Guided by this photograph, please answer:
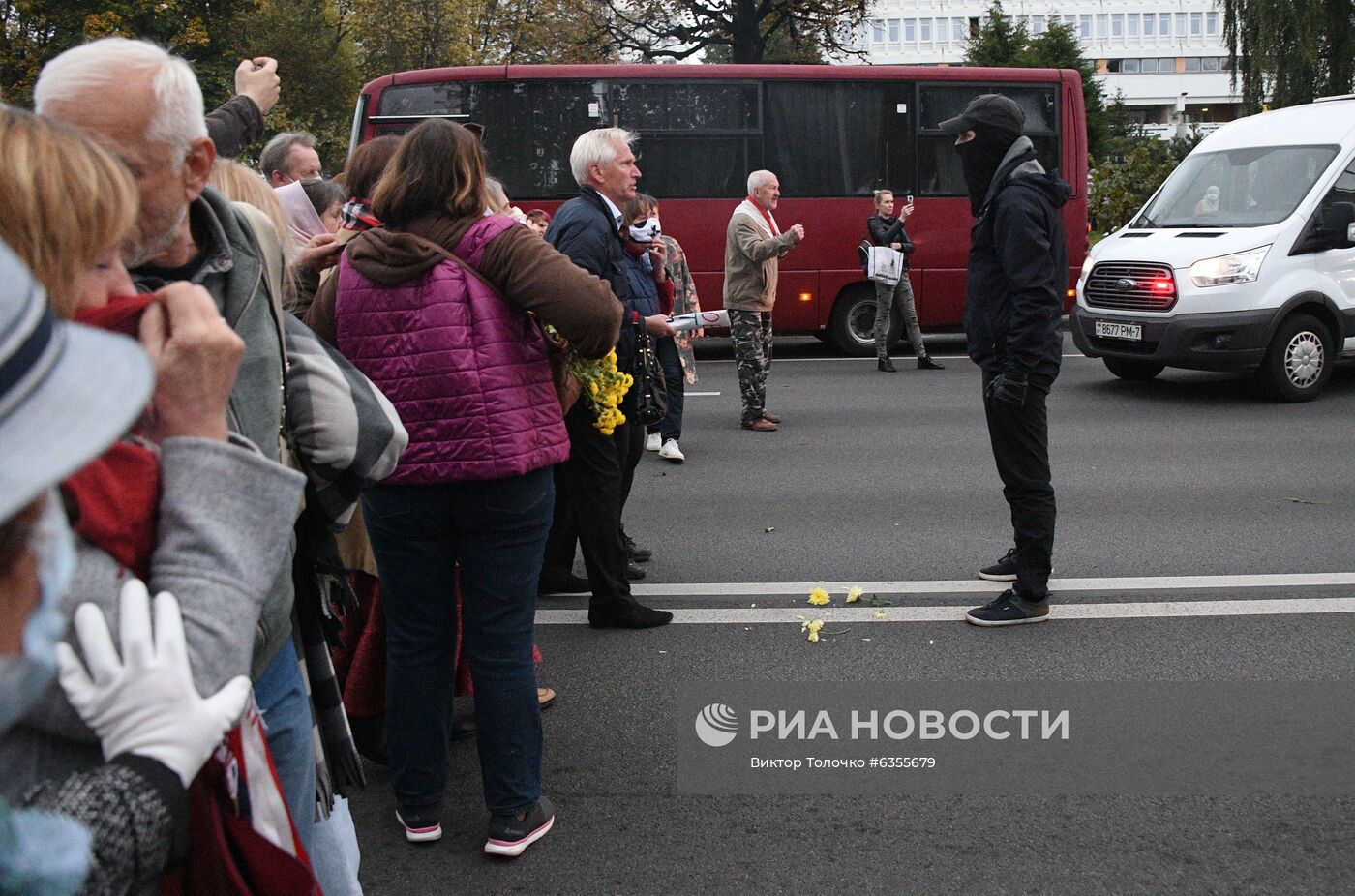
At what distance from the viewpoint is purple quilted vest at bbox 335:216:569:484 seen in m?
3.36

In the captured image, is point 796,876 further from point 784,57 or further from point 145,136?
point 784,57

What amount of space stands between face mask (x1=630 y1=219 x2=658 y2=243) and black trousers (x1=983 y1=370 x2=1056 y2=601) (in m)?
1.54

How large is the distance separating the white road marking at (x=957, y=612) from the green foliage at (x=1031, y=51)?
41926mm

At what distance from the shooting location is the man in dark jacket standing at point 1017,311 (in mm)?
5055

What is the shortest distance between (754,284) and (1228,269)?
399cm

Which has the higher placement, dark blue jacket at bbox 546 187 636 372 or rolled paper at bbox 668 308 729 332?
dark blue jacket at bbox 546 187 636 372

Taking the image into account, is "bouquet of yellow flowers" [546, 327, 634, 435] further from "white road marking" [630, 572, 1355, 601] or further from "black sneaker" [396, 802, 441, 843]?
"black sneaker" [396, 802, 441, 843]

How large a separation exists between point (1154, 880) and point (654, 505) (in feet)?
15.5

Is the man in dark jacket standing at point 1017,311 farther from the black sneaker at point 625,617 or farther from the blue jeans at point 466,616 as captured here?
the blue jeans at point 466,616

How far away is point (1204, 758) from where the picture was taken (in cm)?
392

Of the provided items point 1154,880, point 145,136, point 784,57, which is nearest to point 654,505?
point 1154,880

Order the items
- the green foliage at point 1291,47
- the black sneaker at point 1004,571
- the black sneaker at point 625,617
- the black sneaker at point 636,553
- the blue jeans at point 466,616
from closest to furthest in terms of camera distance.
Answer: the blue jeans at point 466,616 → the black sneaker at point 625,617 → the black sneaker at point 1004,571 → the black sneaker at point 636,553 → the green foliage at point 1291,47

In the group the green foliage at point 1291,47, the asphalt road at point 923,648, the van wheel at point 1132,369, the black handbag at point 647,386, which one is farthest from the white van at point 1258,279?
the green foliage at point 1291,47

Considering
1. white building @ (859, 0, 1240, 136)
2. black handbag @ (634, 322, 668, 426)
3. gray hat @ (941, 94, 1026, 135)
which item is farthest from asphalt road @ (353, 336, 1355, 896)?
white building @ (859, 0, 1240, 136)
